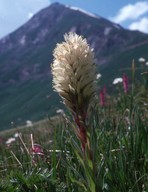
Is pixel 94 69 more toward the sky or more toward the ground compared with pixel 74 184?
more toward the sky

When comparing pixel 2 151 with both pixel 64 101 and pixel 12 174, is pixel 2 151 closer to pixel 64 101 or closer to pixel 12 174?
pixel 12 174

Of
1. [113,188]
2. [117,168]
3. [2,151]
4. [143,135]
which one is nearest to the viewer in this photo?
[113,188]

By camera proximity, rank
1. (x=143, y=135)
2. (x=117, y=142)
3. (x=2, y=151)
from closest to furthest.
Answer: (x=143, y=135) < (x=117, y=142) < (x=2, y=151)

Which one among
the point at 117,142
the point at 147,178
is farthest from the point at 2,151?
the point at 147,178

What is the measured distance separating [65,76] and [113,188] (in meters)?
Answer: 0.94

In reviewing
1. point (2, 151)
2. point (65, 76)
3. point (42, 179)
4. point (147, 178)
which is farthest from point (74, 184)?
point (2, 151)

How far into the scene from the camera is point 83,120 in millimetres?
2854

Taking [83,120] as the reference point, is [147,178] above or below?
below

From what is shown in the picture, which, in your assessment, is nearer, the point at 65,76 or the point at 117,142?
the point at 65,76

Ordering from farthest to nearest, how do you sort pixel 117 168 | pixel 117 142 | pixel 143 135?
pixel 117 142, pixel 143 135, pixel 117 168

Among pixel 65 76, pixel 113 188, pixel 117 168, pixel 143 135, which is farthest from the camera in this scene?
pixel 143 135

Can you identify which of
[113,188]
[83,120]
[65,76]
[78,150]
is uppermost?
[65,76]

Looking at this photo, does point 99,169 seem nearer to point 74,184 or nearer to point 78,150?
point 78,150

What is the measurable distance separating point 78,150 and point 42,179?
0.76 metres
